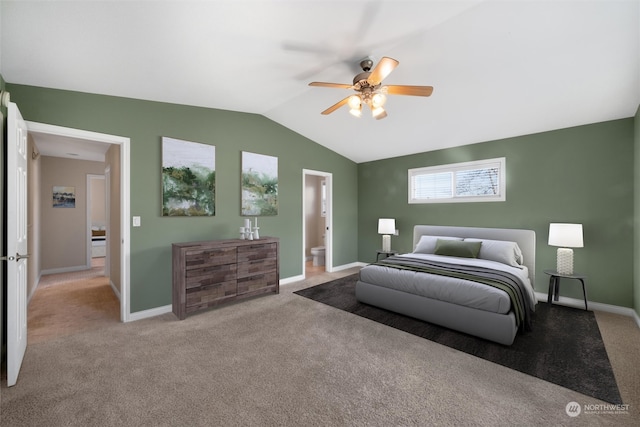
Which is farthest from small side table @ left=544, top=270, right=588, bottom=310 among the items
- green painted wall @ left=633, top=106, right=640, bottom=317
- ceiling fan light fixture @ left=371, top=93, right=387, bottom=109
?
ceiling fan light fixture @ left=371, top=93, right=387, bottom=109

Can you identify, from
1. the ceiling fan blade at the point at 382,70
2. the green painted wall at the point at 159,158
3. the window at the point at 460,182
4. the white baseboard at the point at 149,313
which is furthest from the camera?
the window at the point at 460,182

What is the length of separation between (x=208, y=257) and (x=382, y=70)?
2836 millimetres

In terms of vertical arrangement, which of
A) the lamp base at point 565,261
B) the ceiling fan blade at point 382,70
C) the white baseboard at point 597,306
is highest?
the ceiling fan blade at point 382,70

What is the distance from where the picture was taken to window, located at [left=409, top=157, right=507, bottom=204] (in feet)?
14.5

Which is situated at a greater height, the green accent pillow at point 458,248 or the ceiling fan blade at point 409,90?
the ceiling fan blade at point 409,90

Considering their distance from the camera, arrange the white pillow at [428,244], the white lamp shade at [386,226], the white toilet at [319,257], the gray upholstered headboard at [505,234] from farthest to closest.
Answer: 1. the white toilet at [319,257]
2. the white lamp shade at [386,226]
3. the white pillow at [428,244]
4. the gray upholstered headboard at [505,234]

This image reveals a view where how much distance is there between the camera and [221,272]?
355 cm

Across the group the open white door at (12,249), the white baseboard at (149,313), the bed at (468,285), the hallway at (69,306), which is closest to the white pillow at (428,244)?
the bed at (468,285)

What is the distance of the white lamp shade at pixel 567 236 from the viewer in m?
3.42

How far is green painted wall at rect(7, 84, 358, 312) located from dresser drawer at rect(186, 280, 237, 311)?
480 millimetres

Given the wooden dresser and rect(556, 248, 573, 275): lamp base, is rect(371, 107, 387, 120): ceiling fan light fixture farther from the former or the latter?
rect(556, 248, 573, 275): lamp base

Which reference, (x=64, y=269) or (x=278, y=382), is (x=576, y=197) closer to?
(x=278, y=382)

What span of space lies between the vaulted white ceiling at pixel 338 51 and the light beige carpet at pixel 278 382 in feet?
8.50

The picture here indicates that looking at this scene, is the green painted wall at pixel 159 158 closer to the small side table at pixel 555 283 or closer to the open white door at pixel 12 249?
the open white door at pixel 12 249
